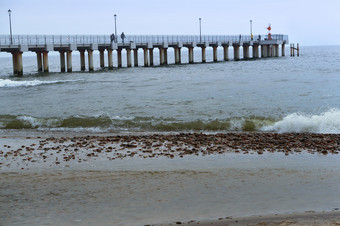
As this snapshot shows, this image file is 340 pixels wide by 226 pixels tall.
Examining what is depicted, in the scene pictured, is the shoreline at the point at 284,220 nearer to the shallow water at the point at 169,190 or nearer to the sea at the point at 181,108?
the shallow water at the point at 169,190

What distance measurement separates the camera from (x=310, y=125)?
48.2ft

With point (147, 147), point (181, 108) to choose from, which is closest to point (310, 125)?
point (147, 147)

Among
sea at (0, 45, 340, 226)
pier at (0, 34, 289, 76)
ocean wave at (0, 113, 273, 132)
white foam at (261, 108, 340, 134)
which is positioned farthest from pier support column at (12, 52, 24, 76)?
white foam at (261, 108, 340, 134)

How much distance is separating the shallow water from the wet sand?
0.01 metres

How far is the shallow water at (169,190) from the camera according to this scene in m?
6.21

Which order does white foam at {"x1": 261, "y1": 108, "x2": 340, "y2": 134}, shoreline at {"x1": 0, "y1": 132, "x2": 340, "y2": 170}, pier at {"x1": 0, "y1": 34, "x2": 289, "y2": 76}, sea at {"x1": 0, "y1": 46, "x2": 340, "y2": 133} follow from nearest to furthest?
shoreline at {"x1": 0, "y1": 132, "x2": 340, "y2": 170} < white foam at {"x1": 261, "y1": 108, "x2": 340, "y2": 134} < sea at {"x1": 0, "y1": 46, "x2": 340, "y2": 133} < pier at {"x1": 0, "y1": 34, "x2": 289, "y2": 76}

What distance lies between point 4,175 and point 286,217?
4.98m

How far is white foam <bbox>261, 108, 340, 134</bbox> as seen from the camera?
47.3 feet

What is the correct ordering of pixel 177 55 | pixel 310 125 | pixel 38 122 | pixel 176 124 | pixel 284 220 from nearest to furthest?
pixel 284 220, pixel 310 125, pixel 176 124, pixel 38 122, pixel 177 55

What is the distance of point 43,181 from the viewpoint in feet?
26.5

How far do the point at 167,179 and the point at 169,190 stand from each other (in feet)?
2.37

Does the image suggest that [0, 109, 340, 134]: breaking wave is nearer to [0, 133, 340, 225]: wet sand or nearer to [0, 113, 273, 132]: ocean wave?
[0, 113, 273, 132]: ocean wave

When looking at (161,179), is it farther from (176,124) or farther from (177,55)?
(177,55)

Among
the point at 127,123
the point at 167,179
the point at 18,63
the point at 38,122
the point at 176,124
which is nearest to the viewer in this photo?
the point at 167,179
